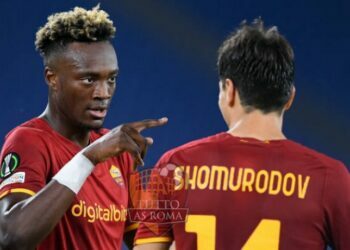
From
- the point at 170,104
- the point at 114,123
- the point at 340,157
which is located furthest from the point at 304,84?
the point at 114,123

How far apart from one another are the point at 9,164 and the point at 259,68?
80cm

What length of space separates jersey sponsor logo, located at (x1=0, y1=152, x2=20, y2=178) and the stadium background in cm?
172

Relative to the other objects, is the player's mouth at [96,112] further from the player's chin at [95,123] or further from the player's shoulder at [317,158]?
the player's shoulder at [317,158]

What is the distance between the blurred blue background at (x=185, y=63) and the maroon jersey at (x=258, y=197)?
2266mm

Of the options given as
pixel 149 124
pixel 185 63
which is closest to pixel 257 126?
pixel 149 124

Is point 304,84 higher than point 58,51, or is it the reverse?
point 58,51

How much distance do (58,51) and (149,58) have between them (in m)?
1.64

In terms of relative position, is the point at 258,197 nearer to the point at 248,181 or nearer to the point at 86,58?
the point at 248,181

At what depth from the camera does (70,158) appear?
2316 millimetres

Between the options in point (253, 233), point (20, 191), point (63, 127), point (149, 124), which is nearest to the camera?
point (253, 233)

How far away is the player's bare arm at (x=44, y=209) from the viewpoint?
2018mm

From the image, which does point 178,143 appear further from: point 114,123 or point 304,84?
point 304,84

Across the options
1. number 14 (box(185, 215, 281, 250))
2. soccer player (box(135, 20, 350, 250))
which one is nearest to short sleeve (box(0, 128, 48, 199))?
soccer player (box(135, 20, 350, 250))

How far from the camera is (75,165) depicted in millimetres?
2080
